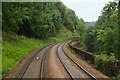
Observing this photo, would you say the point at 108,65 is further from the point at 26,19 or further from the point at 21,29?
the point at 21,29

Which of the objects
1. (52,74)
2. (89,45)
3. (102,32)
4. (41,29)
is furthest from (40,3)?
(52,74)

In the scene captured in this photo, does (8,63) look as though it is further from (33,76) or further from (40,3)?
(40,3)

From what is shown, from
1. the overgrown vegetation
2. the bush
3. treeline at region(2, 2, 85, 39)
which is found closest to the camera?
the bush

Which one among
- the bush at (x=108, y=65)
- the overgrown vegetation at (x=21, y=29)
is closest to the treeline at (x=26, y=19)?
the overgrown vegetation at (x=21, y=29)

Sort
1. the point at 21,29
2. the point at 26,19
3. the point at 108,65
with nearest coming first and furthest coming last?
the point at 108,65
the point at 26,19
the point at 21,29

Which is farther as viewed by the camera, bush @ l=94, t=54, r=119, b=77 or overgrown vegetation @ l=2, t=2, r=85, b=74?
overgrown vegetation @ l=2, t=2, r=85, b=74

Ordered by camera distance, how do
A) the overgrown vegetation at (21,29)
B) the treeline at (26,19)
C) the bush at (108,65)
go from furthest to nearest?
the treeline at (26,19), the overgrown vegetation at (21,29), the bush at (108,65)

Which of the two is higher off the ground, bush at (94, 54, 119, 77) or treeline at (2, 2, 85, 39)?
treeline at (2, 2, 85, 39)

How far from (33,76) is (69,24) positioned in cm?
15275

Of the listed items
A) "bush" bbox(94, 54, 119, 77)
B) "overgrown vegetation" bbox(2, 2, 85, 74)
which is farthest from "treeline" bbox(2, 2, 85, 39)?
"bush" bbox(94, 54, 119, 77)

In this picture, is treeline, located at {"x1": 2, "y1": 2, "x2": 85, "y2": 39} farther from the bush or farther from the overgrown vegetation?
the bush

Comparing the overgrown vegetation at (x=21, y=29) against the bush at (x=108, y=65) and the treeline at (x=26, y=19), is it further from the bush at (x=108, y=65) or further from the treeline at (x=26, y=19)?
the bush at (x=108, y=65)

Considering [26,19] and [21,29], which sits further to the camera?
[21,29]

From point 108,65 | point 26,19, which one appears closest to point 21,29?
point 26,19
